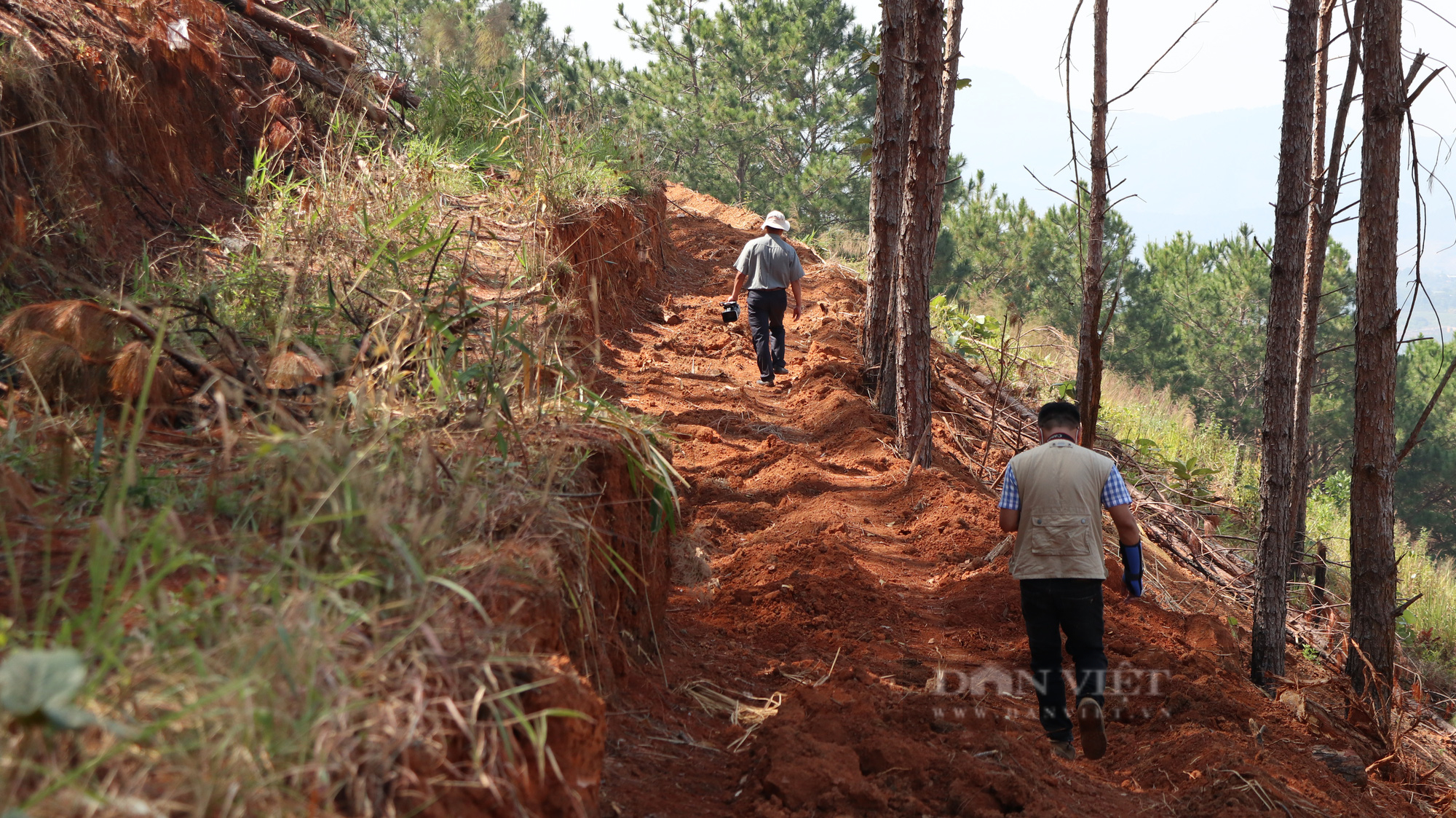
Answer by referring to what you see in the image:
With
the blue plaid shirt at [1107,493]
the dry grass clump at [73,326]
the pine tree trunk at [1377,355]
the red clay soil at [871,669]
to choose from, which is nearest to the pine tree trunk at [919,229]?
the red clay soil at [871,669]

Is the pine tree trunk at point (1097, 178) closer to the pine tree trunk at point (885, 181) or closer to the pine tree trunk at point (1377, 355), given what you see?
the pine tree trunk at point (885, 181)

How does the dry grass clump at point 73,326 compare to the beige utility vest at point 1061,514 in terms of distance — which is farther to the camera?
the beige utility vest at point 1061,514

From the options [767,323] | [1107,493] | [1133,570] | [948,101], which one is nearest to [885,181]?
[948,101]

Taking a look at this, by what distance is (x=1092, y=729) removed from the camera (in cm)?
409

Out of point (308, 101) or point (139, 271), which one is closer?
point (139, 271)

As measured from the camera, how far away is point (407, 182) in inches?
260

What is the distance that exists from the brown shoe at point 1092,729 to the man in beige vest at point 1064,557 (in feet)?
0.30

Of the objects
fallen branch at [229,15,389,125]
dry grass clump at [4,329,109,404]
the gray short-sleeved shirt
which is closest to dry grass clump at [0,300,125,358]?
dry grass clump at [4,329,109,404]

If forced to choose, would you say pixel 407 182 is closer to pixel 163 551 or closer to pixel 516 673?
pixel 163 551

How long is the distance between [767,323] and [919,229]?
2373 millimetres

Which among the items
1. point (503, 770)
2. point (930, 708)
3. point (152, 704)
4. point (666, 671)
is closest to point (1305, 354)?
point (930, 708)

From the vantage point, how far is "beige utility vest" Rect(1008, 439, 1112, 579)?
14.2 ft

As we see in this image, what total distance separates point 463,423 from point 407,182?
395cm

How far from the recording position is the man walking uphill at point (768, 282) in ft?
29.7
